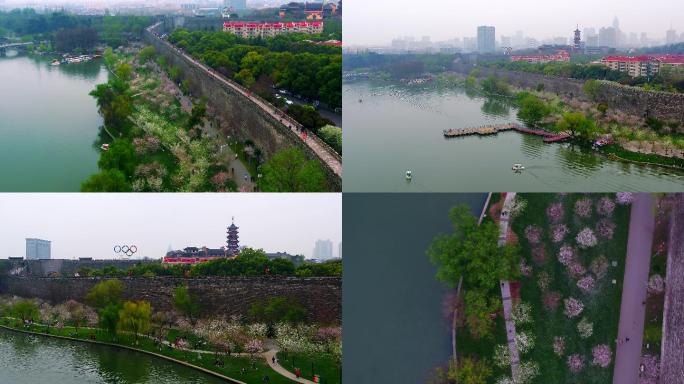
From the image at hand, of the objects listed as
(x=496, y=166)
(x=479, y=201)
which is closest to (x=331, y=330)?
(x=479, y=201)

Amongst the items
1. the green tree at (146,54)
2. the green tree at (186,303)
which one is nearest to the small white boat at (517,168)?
the green tree at (186,303)

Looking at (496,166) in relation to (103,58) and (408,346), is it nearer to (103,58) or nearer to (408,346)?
(408,346)

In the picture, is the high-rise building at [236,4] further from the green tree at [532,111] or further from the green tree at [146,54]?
the green tree at [532,111]

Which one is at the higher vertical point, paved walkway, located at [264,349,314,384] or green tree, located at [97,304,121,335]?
green tree, located at [97,304,121,335]

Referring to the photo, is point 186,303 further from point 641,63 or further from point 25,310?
point 641,63

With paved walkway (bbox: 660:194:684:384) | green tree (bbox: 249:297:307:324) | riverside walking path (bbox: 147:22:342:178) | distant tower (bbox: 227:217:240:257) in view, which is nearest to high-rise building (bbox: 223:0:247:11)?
riverside walking path (bbox: 147:22:342:178)

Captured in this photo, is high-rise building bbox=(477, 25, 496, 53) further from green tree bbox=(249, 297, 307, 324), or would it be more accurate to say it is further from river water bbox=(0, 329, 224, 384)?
river water bbox=(0, 329, 224, 384)

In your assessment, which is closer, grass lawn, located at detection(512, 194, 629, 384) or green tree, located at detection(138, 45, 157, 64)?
grass lawn, located at detection(512, 194, 629, 384)
